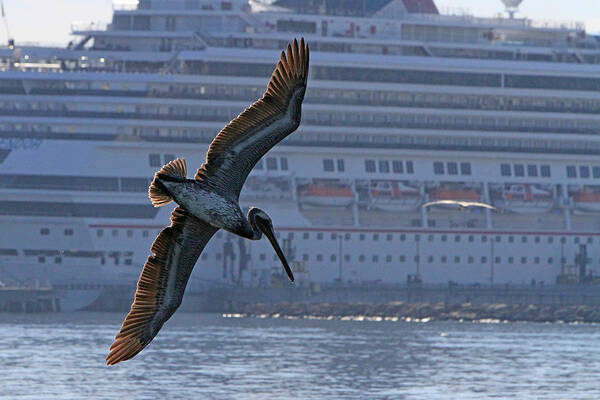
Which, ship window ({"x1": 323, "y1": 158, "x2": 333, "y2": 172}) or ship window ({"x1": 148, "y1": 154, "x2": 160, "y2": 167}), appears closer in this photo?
ship window ({"x1": 148, "y1": 154, "x2": 160, "y2": 167})

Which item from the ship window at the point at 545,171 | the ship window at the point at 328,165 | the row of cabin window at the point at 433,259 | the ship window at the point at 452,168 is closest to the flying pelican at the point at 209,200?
the row of cabin window at the point at 433,259

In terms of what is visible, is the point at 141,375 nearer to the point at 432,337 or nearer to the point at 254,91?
the point at 432,337

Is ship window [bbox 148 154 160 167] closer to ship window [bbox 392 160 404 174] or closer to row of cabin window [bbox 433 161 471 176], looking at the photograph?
ship window [bbox 392 160 404 174]

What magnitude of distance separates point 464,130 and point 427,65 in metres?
4.00

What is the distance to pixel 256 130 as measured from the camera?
1323 cm

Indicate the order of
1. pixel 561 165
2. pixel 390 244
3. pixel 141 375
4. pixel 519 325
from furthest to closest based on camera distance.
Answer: pixel 561 165, pixel 390 244, pixel 519 325, pixel 141 375

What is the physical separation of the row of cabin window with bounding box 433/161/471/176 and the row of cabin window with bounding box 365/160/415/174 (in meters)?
1.17

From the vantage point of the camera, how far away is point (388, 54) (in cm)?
9038

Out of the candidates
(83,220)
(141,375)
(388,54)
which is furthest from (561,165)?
(141,375)

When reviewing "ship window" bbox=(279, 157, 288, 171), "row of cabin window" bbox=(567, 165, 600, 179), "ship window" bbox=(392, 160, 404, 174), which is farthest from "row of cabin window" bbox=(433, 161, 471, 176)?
"ship window" bbox=(279, 157, 288, 171)

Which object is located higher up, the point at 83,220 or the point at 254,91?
the point at 254,91

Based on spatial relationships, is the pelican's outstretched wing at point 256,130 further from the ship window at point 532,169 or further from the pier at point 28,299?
the ship window at point 532,169

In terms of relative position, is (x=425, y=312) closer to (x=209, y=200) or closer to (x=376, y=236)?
(x=376, y=236)

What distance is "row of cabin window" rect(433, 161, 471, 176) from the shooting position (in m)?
85.9
